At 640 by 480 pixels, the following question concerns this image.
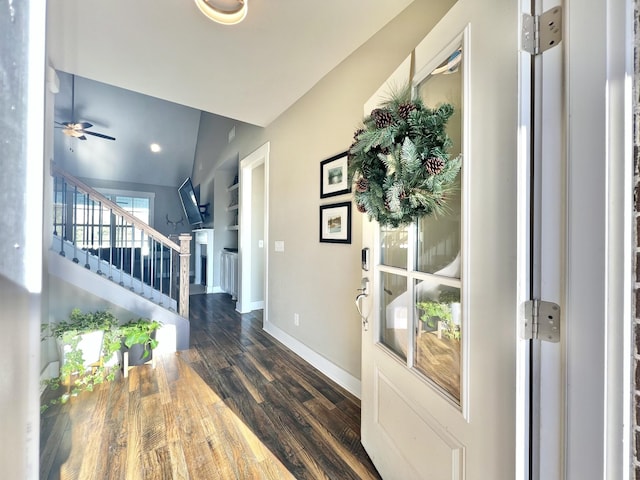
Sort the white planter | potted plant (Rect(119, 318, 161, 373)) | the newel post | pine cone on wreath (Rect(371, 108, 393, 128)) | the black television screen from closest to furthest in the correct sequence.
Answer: pine cone on wreath (Rect(371, 108, 393, 128)), the white planter, potted plant (Rect(119, 318, 161, 373)), the newel post, the black television screen

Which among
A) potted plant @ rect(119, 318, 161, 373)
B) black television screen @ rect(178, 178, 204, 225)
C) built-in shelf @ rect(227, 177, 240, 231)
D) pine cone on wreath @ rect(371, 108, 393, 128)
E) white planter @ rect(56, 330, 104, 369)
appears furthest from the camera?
built-in shelf @ rect(227, 177, 240, 231)

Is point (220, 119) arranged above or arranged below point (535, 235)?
above

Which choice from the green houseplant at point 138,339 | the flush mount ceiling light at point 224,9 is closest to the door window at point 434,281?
the flush mount ceiling light at point 224,9

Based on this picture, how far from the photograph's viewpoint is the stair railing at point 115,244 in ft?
2.04

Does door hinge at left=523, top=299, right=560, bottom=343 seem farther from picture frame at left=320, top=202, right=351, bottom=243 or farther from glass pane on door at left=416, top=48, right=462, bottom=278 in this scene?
picture frame at left=320, top=202, right=351, bottom=243

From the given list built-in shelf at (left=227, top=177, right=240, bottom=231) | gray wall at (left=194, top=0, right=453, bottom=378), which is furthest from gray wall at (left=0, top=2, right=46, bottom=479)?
built-in shelf at (left=227, top=177, right=240, bottom=231)

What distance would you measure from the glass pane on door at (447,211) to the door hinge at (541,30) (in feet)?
0.67

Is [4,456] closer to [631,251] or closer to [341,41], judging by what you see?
[631,251]

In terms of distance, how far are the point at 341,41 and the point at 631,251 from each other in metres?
1.97

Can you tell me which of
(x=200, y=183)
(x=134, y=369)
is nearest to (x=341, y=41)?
(x=134, y=369)

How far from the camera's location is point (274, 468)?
127 cm

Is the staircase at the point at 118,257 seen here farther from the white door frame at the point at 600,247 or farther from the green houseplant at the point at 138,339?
the white door frame at the point at 600,247

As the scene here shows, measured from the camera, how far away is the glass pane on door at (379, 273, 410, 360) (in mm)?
1138

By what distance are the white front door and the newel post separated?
2.29m
